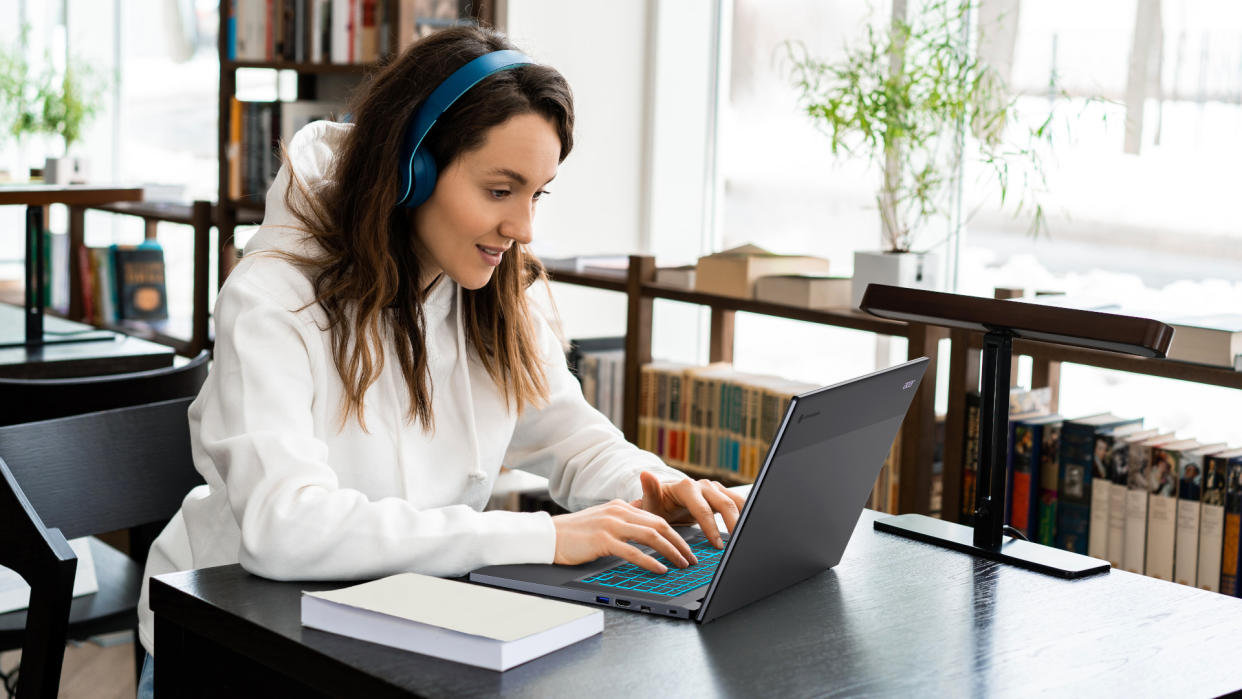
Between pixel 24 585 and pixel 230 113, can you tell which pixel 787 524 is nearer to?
pixel 24 585

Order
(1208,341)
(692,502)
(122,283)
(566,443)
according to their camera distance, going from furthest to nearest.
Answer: (122,283), (1208,341), (566,443), (692,502)

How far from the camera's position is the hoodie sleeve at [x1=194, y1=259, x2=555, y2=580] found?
1.33 metres

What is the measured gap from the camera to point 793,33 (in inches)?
135

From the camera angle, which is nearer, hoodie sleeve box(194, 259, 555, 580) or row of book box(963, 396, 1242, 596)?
hoodie sleeve box(194, 259, 555, 580)

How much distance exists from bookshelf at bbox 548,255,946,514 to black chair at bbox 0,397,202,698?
1.19 metres

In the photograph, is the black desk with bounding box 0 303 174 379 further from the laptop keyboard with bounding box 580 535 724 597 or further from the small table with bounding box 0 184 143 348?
the laptop keyboard with bounding box 580 535 724 597

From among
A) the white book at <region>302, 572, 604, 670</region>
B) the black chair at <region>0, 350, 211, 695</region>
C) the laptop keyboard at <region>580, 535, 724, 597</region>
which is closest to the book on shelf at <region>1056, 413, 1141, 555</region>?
the laptop keyboard at <region>580, 535, 724, 597</region>

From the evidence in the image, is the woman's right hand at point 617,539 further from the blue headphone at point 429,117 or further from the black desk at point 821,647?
the blue headphone at point 429,117

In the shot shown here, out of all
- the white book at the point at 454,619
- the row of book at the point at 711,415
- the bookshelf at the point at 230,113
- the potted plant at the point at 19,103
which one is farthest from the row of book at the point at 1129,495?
the potted plant at the point at 19,103

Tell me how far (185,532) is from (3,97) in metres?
4.71

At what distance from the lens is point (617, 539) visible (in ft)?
4.56

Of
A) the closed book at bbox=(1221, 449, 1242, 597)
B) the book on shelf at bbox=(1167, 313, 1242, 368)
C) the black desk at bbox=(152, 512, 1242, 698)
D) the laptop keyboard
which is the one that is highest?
the book on shelf at bbox=(1167, 313, 1242, 368)

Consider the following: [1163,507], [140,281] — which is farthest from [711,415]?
[140,281]

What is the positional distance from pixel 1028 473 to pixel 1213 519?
32cm
